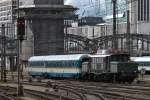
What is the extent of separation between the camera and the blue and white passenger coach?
54.4 m

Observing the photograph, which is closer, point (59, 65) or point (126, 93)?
point (126, 93)

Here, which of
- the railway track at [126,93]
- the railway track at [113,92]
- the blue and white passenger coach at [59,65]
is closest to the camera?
the railway track at [126,93]

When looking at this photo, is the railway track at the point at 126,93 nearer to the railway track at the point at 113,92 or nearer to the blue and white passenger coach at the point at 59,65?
the railway track at the point at 113,92

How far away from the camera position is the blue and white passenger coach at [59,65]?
5438cm

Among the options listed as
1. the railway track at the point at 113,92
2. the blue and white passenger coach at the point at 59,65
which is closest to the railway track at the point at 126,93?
the railway track at the point at 113,92

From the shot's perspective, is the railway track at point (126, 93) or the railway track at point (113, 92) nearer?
the railway track at point (126, 93)

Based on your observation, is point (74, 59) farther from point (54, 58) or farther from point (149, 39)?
point (149, 39)

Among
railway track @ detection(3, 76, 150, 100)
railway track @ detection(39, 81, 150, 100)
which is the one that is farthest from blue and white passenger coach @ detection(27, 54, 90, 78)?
railway track @ detection(39, 81, 150, 100)

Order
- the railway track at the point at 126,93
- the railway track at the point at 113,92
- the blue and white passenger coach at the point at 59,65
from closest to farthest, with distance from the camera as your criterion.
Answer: the railway track at the point at 126,93
the railway track at the point at 113,92
the blue and white passenger coach at the point at 59,65

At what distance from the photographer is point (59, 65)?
2410 inches

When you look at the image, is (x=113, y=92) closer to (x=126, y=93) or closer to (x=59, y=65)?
(x=126, y=93)

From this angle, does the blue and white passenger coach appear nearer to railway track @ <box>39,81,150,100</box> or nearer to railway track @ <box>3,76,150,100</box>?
railway track @ <box>3,76,150,100</box>

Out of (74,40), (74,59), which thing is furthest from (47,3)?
(74,59)

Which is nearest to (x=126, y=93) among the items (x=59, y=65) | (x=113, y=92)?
(x=113, y=92)
